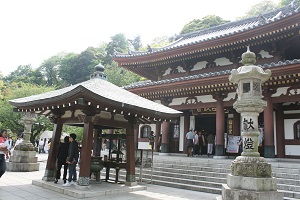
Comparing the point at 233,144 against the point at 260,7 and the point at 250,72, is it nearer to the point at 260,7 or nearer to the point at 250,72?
the point at 250,72

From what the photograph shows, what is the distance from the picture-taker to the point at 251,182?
5824mm

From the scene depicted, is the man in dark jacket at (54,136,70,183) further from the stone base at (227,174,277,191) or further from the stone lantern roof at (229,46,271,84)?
the stone lantern roof at (229,46,271,84)

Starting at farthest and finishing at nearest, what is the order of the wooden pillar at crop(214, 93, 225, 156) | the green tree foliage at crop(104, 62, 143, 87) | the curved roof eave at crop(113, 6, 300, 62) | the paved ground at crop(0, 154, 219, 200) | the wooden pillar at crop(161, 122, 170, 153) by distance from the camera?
the green tree foliage at crop(104, 62, 143, 87) → the curved roof eave at crop(113, 6, 300, 62) → the wooden pillar at crop(161, 122, 170, 153) → the wooden pillar at crop(214, 93, 225, 156) → the paved ground at crop(0, 154, 219, 200)

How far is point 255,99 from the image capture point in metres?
6.39

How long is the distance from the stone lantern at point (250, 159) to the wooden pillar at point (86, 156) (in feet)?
13.4

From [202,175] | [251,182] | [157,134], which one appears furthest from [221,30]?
[251,182]

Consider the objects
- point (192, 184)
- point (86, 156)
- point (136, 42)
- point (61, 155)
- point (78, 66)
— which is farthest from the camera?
point (136, 42)

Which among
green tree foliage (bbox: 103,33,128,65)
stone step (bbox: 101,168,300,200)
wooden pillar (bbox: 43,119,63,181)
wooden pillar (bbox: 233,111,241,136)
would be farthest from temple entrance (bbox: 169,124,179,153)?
green tree foliage (bbox: 103,33,128,65)

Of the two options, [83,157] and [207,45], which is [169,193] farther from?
[207,45]

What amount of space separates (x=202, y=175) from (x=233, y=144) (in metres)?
4.66

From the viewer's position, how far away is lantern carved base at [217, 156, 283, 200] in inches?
225

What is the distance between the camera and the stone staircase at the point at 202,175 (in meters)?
8.22

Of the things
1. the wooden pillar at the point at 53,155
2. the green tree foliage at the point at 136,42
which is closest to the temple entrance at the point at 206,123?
the wooden pillar at the point at 53,155

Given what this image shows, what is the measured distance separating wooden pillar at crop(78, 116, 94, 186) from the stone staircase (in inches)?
127
